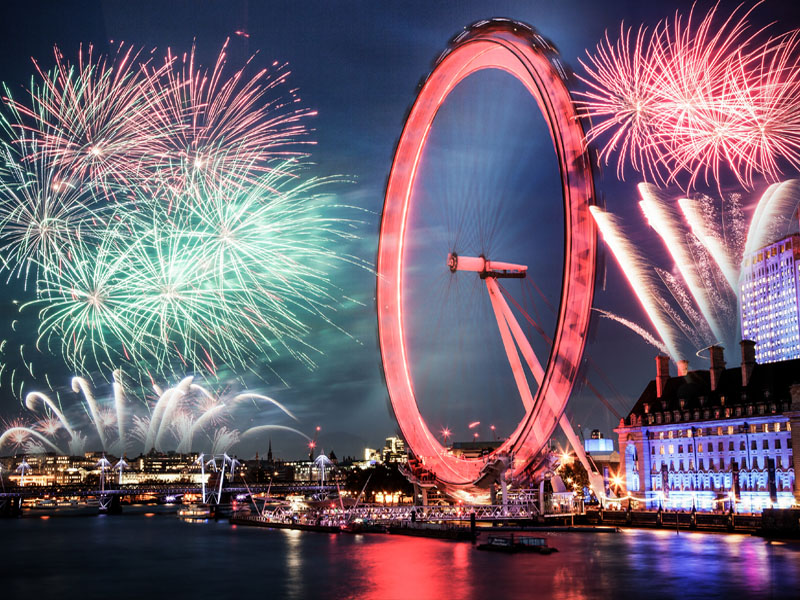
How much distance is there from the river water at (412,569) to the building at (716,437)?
16.5 m

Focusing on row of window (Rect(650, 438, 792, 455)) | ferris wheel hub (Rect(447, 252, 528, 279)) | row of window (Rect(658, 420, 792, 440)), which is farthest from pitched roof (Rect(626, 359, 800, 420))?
ferris wheel hub (Rect(447, 252, 528, 279))

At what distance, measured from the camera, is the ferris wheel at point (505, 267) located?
61.4 meters

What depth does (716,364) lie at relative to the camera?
10119 cm

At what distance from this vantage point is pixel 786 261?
161375 millimetres

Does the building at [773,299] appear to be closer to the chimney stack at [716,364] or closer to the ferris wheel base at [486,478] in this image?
the chimney stack at [716,364]

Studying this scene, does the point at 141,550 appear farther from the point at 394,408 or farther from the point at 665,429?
the point at 665,429

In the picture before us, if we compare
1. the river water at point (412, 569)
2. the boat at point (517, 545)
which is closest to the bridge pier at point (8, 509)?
the river water at point (412, 569)

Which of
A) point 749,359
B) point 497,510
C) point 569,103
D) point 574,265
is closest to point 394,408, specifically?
point 497,510

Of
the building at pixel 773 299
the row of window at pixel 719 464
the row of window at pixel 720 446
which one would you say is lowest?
the row of window at pixel 719 464

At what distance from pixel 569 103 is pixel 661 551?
102ft

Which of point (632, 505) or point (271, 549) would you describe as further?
point (632, 505)

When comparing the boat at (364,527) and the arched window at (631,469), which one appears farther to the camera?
the arched window at (631,469)

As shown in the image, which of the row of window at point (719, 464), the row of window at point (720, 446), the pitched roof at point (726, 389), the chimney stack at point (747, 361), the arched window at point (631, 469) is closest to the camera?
the row of window at point (719, 464)

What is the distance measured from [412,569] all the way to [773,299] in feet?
420
